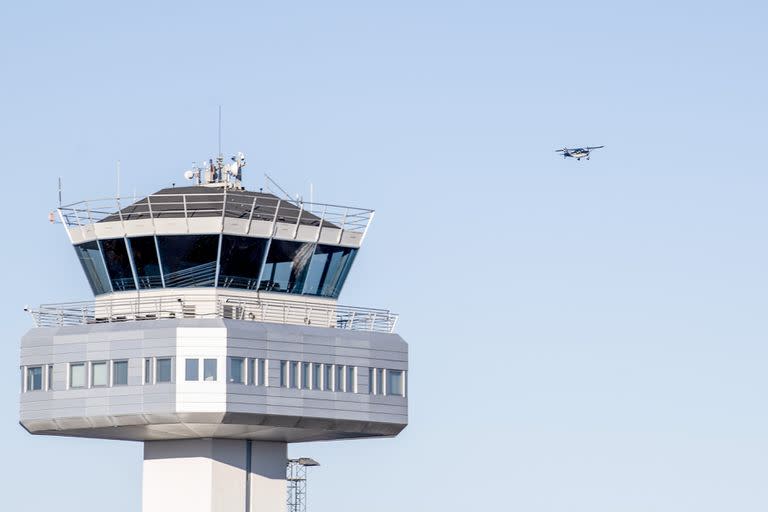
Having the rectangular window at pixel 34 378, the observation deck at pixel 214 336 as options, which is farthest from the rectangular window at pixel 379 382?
the rectangular window at pixel 34 378

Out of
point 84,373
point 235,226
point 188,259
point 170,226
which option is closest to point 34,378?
point 84,373

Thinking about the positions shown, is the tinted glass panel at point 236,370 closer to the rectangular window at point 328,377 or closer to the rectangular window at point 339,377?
the rectangular window at point 328,377

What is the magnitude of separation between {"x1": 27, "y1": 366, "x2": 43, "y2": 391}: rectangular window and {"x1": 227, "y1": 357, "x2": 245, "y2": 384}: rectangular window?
373 inches

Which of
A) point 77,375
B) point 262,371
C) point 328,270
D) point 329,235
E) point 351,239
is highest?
point 329,235

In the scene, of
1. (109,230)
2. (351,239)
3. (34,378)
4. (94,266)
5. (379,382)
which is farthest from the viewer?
(351,239)

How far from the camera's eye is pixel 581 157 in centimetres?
13600

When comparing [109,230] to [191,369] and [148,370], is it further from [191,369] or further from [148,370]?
[191,369]

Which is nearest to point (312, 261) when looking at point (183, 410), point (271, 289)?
point (271, 289)

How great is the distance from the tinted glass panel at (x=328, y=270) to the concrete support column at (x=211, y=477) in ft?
25.2

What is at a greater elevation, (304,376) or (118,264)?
(118,264)

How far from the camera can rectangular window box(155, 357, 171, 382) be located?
387 ft

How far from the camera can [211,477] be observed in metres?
122

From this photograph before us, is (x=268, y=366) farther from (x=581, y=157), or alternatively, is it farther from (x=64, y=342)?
(x=581, y=157)

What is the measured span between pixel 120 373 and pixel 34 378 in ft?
16.4
